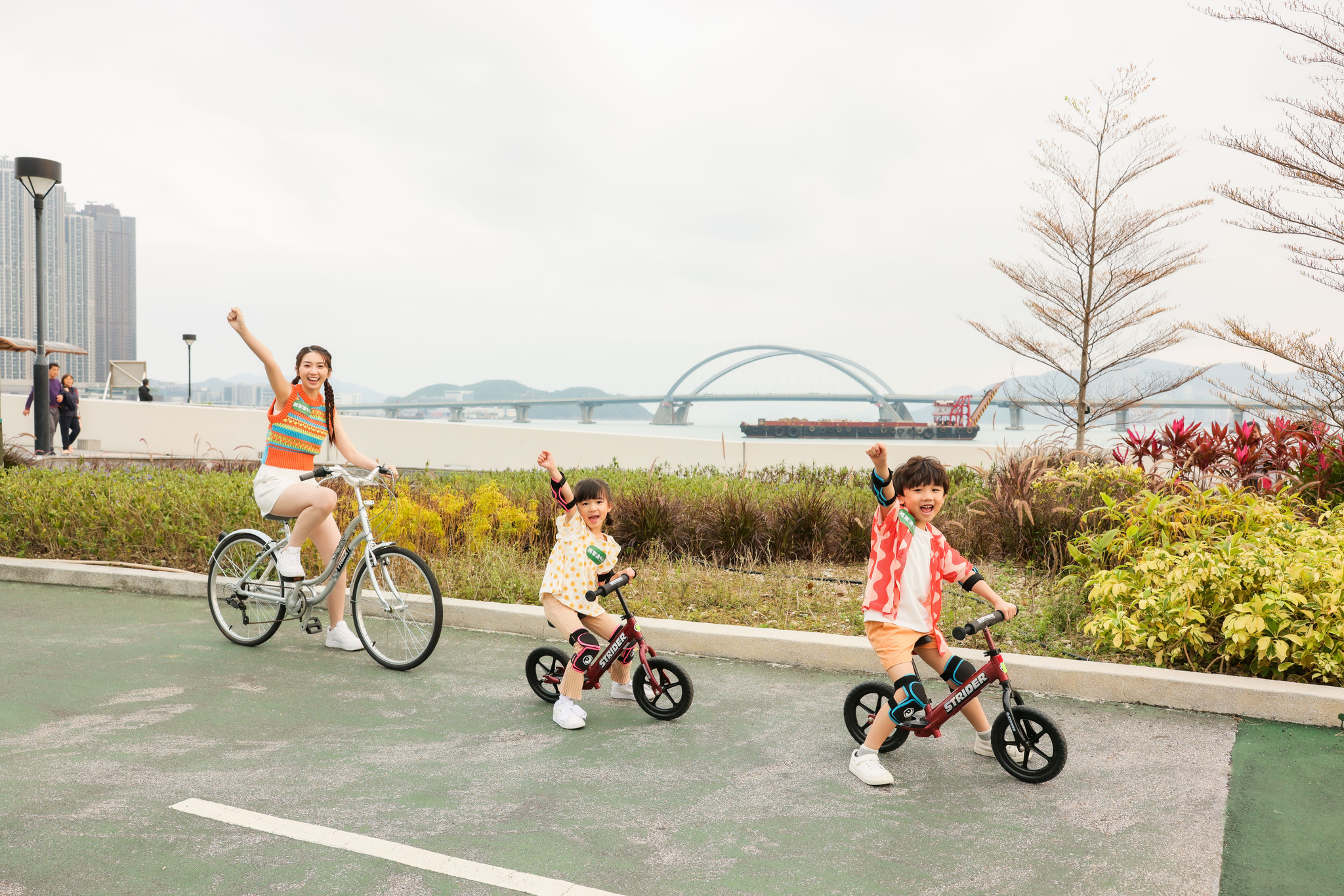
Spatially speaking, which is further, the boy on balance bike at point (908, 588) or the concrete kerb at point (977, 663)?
the concrete kerb at point (977, 663)

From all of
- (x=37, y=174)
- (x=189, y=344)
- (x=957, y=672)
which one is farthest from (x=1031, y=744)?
(x=189, y=344)

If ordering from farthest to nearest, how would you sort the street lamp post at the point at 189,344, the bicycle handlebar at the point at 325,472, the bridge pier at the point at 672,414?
the bridge pier at the point at 672,414 < the street lamp post at the point at 189,344 < the bicycle handlebar at the point at 325,472

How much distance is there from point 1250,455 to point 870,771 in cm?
638

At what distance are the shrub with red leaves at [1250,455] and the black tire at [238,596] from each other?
23.6ft

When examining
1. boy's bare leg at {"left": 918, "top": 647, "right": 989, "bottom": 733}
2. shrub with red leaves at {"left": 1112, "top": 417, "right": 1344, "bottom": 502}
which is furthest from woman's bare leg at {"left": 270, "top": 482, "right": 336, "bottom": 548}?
shrub with red leaves at {"left": 1112, "top": 417, "right": 1344, "bottom": 502}

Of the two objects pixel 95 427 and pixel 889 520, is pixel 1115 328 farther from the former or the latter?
pixel 95 427

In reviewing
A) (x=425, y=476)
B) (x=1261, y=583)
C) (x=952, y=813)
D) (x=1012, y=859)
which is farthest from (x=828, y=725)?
(x=425, y=476)

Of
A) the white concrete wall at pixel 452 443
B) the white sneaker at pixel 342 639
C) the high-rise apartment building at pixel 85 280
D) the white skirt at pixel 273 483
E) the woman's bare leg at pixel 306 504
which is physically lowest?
the white sneaker at pixel 342 639

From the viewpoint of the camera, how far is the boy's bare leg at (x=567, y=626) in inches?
170

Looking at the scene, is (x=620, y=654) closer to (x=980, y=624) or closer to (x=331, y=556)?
(x=980, y=624)

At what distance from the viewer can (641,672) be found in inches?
175

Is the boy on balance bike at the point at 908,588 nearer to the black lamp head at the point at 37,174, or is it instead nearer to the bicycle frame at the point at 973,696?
the bicycle frame at the point at 973,696

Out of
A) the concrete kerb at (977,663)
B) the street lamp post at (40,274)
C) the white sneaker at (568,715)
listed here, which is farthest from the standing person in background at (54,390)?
the white sneaker at (568,715)

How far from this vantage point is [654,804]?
3.40 metres
